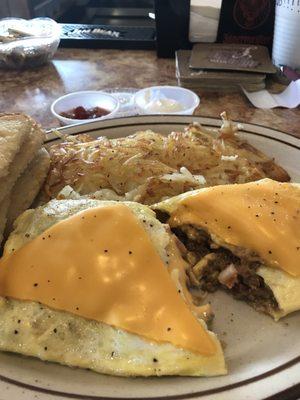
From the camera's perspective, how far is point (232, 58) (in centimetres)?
318

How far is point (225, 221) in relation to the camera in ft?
5.31

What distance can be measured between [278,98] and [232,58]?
44 centimetres

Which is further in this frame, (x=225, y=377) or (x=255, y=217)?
(x=255, y=217)

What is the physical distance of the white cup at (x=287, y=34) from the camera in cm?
304

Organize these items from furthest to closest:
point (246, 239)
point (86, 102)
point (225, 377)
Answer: point (86, 102) → point (246, 239) → point (225, 377)

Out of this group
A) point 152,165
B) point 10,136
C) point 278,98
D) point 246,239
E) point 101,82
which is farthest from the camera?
point 101,82

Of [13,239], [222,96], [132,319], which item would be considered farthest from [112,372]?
[222,96]

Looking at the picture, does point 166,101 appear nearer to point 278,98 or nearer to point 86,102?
point 86,102

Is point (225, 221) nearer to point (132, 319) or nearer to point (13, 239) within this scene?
point (132, 319)

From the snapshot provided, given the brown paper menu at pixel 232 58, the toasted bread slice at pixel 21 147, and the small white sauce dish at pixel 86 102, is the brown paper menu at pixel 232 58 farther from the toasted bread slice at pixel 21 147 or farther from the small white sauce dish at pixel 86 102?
the toasted bread slice at pixel 21 147

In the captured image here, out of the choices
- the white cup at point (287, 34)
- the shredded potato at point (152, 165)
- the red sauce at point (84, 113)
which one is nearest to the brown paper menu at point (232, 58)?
the white cup at point (287, 34)

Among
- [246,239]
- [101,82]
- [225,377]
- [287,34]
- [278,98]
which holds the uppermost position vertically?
[287,34]

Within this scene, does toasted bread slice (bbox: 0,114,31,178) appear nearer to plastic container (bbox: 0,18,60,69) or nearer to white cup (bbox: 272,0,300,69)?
plastic container (bbox: 0,18,60,69)

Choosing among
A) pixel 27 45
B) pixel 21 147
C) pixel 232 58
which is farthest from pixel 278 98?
pixel 27 45
